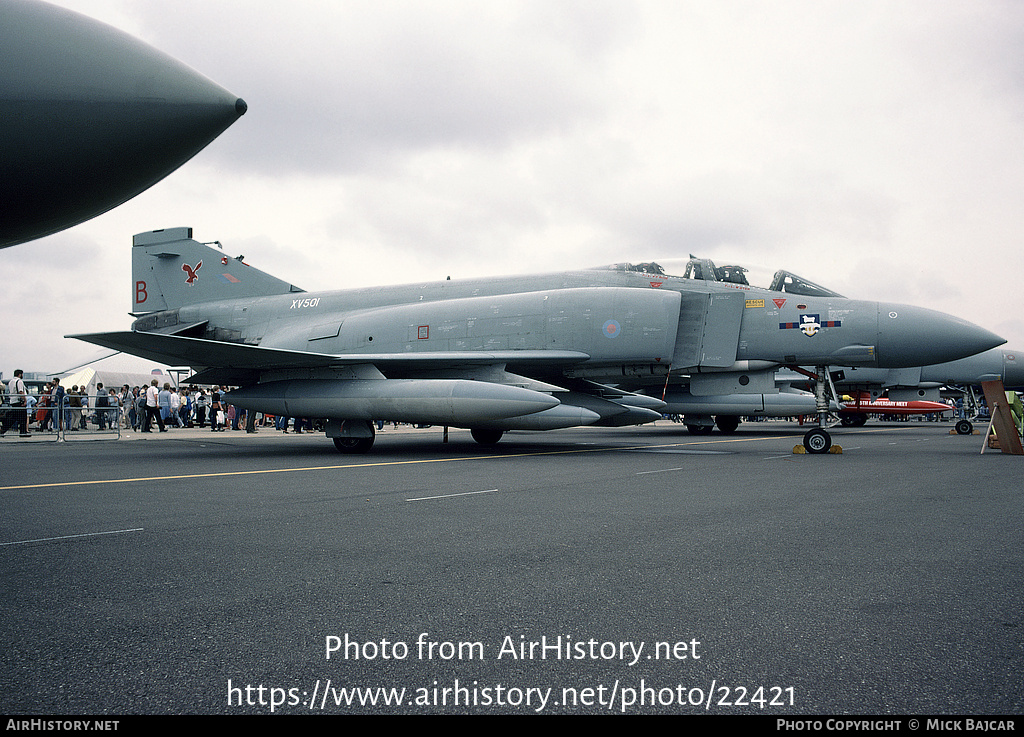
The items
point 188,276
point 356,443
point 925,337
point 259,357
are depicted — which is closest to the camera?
point 925,337

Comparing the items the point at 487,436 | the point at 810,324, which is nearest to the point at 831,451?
the point at 810,324

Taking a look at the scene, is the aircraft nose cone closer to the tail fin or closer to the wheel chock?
the wheel chock

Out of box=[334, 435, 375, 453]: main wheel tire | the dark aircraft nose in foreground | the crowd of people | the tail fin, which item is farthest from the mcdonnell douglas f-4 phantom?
the dark aircraft nose in foreground

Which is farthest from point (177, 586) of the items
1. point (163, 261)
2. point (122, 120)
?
point (163, 261)

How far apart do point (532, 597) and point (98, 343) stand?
1011 cm

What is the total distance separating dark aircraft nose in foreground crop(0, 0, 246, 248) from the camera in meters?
1.86

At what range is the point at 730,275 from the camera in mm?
11812

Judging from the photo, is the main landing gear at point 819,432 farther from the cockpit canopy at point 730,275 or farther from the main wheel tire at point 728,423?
the main wheel tire at point 728,423

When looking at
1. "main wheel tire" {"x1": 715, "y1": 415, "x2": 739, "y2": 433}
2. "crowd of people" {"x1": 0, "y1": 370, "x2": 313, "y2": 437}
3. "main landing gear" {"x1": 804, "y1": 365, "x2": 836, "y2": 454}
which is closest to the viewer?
"main landing gear" {"x1": 804, "y1": 365, "x2": 836, "y2": 454}

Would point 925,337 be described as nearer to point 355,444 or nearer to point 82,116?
point 355,444

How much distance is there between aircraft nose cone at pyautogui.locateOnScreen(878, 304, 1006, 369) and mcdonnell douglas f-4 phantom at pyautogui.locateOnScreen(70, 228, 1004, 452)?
2 cm

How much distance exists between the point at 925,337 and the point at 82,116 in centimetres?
1126

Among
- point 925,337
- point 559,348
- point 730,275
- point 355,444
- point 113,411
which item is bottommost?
point 355,444
